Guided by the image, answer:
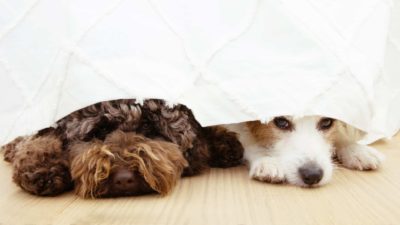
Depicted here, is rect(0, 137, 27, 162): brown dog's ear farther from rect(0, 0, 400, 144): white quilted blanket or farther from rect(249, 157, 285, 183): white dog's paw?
rect(249, 157, 285, 183): white dog's paw

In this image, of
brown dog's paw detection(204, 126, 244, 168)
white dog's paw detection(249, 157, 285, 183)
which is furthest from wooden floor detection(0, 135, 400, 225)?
brown dog's paw detection(204, 126, 244, 168)

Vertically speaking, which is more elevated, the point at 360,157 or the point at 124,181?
the point at 124,181

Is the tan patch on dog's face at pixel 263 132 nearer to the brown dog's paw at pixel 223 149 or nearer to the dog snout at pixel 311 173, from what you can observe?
the brown dog's paw at pixel 223 149

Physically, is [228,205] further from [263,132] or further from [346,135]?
[346,135]

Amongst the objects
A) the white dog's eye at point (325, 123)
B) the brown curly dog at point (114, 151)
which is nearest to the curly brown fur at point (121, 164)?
the brown curly dog at point (114, 151)

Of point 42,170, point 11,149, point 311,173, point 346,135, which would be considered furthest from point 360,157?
point 11,149

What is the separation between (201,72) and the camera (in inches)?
83.8

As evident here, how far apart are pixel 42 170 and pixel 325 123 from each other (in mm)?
1128

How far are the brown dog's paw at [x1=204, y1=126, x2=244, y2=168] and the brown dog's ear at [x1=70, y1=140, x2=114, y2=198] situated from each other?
0.58 m

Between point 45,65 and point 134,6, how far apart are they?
41 centimetres

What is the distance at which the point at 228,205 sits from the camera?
1.84 m

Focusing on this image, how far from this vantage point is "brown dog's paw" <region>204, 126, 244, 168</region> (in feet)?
7.72

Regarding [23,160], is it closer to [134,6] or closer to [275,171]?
[134,6]

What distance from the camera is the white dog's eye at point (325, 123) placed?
2240 mm
